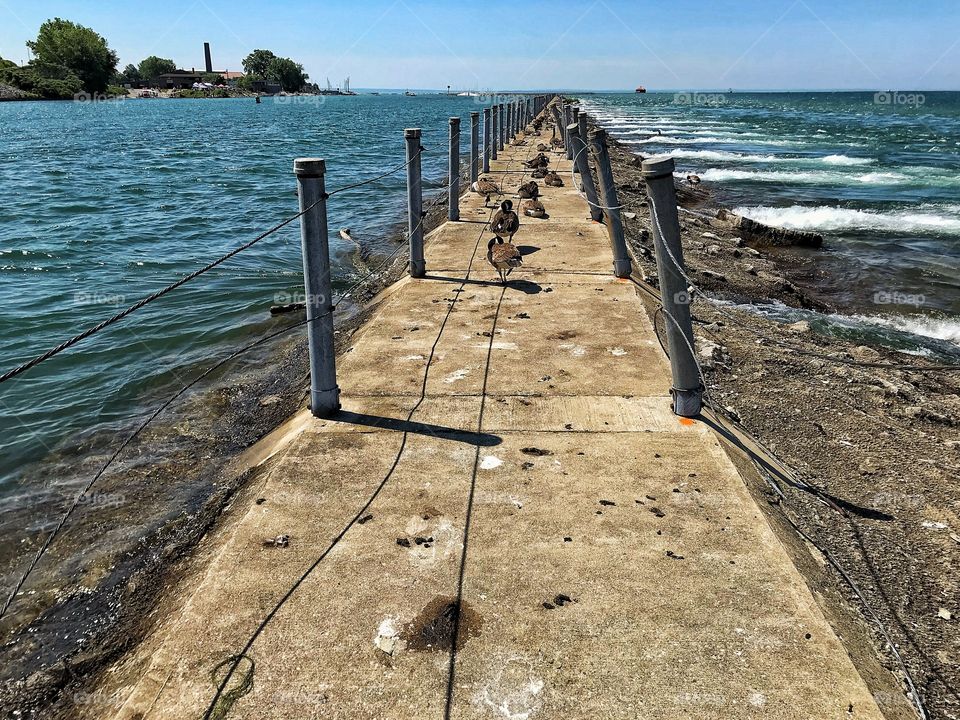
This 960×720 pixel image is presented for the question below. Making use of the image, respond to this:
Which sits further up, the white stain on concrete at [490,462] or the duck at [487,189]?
the duck at [487,189]

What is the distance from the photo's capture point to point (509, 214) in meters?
8.64

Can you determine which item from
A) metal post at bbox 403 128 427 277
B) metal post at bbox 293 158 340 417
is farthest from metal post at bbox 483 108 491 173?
metal post at bbox 293 158 340 417

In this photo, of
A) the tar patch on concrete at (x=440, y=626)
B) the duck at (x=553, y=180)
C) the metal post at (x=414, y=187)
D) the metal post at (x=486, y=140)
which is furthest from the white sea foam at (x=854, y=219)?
the tar patch on concrete at (x=440, y=626)

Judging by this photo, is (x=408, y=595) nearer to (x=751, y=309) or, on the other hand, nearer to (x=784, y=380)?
(x=784, y=380)

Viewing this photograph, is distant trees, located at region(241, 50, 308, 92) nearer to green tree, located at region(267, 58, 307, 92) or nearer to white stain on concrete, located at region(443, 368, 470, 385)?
green tree, located at region(267, 58, 307, 92)

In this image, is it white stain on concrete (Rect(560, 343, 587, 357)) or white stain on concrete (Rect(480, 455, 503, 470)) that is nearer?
white stain on concrete (Rect(480, 455, 503, 470))

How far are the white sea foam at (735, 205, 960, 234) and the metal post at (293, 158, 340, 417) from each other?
13588mm

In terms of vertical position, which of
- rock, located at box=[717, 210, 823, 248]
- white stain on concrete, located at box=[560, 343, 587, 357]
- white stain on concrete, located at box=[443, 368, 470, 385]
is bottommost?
rock, located at box=[717, 210, 823, 248]

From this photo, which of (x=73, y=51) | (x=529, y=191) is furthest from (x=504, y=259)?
(x=73, y=51)

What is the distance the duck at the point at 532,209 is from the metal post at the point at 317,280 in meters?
7.00

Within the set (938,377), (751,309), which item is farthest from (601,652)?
(751,309)

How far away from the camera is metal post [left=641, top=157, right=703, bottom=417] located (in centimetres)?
401

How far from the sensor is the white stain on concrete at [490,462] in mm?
3822

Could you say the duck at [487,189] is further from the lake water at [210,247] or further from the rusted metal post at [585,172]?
the rusted metal post at [585,172]
